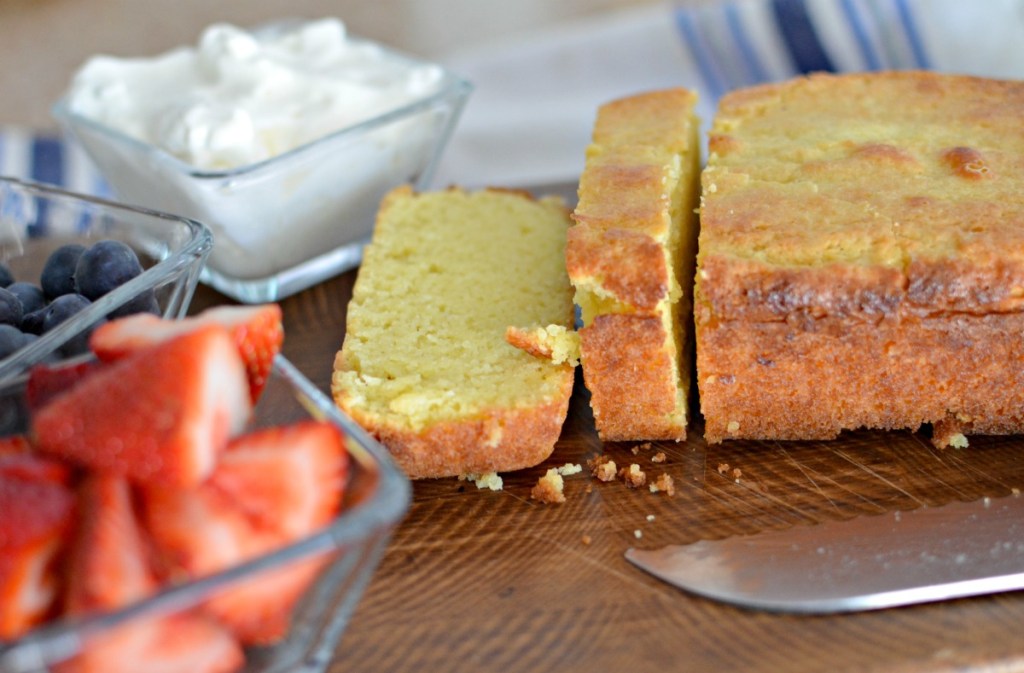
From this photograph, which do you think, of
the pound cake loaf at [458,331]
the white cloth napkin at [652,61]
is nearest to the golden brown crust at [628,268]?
the pound cake loaf at [458,331]

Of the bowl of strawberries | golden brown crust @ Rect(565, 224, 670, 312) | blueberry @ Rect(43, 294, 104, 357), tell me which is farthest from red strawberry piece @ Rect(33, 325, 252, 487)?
golden brown crust @ Rect(565, 224, 670, 312)

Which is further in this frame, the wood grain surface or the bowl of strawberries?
the wood grain surface

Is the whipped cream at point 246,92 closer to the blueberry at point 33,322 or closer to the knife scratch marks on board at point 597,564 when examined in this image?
the blueberry at point 33,322

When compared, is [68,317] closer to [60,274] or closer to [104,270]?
[104,270]

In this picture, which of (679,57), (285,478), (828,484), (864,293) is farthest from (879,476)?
(679,57)

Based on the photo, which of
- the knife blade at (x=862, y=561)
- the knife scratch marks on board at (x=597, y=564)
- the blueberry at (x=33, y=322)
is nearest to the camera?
the knife blade at (x=862, y=561)

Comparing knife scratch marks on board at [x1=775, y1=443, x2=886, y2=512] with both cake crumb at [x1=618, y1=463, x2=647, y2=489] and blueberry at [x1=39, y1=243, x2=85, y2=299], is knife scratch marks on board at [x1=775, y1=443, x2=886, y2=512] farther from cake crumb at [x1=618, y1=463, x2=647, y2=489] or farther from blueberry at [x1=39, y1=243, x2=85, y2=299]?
blueberry at [x1=39, y1=243, x2=85, y2=299]
